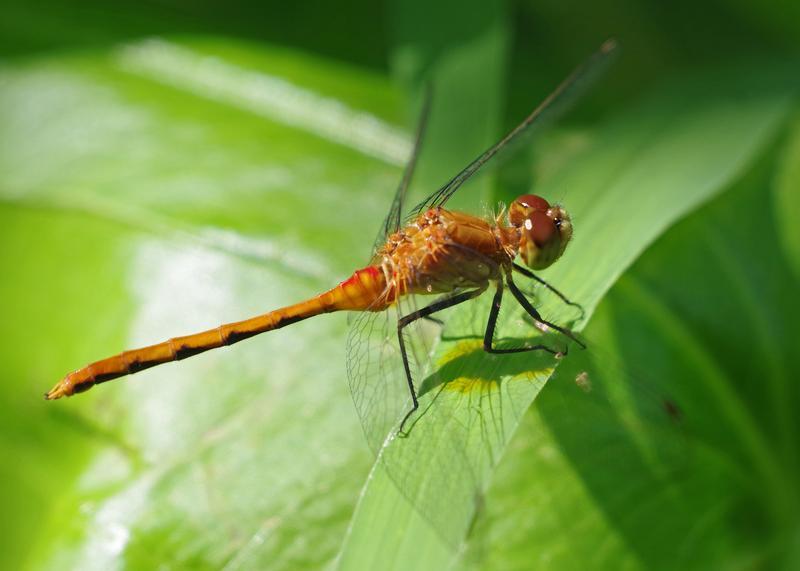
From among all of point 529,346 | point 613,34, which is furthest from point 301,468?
point 613,34

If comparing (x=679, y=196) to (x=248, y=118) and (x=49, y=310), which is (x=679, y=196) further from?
(x=49, y=310)

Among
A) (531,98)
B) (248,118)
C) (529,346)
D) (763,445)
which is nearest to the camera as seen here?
(529,346)

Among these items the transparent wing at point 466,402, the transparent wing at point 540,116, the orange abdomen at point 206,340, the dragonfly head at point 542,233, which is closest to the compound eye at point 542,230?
the dragonfly head at point 542,233

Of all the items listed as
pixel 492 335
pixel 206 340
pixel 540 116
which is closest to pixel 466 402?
pixel 492 335

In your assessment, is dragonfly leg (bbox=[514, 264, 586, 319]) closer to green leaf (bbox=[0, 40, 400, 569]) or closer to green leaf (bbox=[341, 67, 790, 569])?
green leaf (bbox=[341, 67, 790, 569])

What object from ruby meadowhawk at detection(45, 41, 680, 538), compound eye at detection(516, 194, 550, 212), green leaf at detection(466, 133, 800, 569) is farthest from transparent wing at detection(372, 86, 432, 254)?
green leaf at detection(466, 133, 800, 569)
